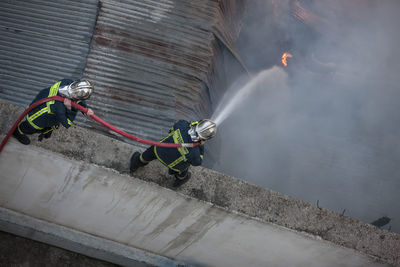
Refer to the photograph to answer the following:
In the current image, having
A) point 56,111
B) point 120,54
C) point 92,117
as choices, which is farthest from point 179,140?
point 120,54

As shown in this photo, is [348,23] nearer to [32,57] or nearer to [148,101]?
[148,101]

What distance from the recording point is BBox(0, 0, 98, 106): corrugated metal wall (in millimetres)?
5438

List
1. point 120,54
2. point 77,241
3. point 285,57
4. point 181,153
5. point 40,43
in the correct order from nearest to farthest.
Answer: point 181,153, point 77,241, point 120,54, point 40,43, point 285,57

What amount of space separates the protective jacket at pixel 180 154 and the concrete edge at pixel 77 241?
1.55 meters

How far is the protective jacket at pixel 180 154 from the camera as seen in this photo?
3.53m

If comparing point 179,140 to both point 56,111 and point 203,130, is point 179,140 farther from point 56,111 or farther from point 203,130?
point 56,111

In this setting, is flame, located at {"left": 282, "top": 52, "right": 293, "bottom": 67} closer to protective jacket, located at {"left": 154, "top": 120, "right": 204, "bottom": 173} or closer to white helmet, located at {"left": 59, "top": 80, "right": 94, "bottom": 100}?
protective jacket, located at {"left": 154, "top": 120, "right": 204, "bottom": 173}

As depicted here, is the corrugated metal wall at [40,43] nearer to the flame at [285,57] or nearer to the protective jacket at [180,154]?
the protective jacket at [180,154]

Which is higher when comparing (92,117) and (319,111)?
(92,117)

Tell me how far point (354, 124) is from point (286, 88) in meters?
2.23

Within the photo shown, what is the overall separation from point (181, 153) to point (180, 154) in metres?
0.02

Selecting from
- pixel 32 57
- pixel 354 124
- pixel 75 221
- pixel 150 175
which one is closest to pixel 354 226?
pixel 150 175

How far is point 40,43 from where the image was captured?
18.3ft

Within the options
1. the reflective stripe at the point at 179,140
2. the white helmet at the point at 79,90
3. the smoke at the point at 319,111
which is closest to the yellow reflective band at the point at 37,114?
the white helmet at the point at 79,90
